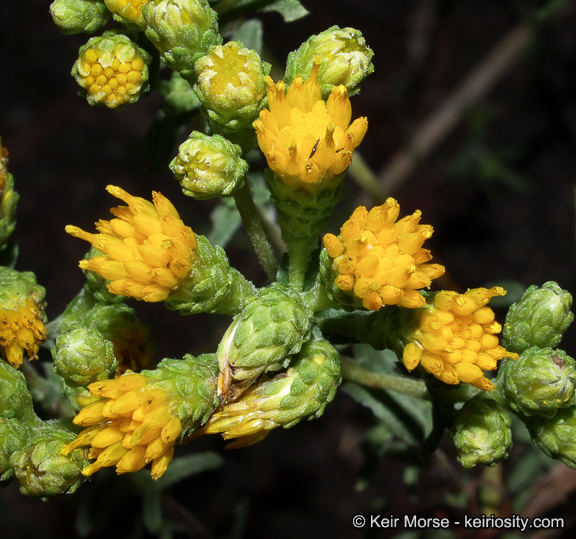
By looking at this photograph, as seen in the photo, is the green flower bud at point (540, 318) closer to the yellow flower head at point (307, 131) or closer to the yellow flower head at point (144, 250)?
the yellow flower head at point (307, 131)

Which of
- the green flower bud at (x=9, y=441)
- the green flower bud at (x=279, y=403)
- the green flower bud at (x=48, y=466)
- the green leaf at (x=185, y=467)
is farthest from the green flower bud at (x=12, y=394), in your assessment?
the green leaf at (x=185, y=467)

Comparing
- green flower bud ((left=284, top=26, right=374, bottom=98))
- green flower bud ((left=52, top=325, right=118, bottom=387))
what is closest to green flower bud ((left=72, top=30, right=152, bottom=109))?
green flower bud ((left=284, top=26, right=374, bottom=98))

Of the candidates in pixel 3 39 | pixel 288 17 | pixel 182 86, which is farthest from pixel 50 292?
pixel 288 17

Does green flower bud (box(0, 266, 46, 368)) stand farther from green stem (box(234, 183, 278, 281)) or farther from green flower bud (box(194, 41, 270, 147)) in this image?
green flower bud (box(194, 41, 270, 147))

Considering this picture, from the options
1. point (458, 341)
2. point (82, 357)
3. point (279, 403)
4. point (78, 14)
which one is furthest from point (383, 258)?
point (78, 14)

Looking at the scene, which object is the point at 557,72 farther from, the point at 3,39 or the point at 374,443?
the point at 3,39

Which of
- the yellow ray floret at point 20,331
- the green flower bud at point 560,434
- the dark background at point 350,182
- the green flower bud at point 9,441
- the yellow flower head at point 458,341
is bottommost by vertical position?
the dark background at point 350,182
